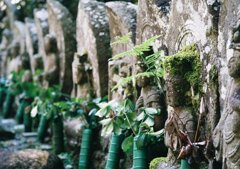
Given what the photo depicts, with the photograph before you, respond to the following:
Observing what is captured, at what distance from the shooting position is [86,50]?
7449mm

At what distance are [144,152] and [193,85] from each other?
857 millimetres

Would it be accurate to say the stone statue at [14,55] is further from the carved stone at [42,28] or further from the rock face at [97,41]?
the rock face at [97,41]

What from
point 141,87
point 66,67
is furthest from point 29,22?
point 141,87

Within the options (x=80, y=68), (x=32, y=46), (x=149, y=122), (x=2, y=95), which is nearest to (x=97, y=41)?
(x=80, y=68)

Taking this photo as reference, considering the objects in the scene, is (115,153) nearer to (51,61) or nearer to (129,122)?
(129,122)

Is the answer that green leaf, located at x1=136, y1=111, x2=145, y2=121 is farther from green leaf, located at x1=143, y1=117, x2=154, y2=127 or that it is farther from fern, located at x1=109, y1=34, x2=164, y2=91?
fern, located at x1=109, y1=34, x2=164, y2=91

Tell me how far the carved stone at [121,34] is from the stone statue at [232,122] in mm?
2217

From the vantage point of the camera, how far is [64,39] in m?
8.58

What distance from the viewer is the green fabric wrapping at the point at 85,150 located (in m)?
6.14

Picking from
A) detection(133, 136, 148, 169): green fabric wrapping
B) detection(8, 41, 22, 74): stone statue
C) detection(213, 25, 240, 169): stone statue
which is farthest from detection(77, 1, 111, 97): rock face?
detection(8, 41, 22, 74): stone statue

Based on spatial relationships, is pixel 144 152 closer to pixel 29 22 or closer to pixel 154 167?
pixel 154 167

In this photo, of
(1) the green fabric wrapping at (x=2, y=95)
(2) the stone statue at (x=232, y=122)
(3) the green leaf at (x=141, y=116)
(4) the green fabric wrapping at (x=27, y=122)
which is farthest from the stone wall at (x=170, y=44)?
(1) the green fabric wrapping at (x=2, y=95)

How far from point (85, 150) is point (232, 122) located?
298 cm

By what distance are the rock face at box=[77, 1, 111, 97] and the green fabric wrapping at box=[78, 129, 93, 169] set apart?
0.85 m
